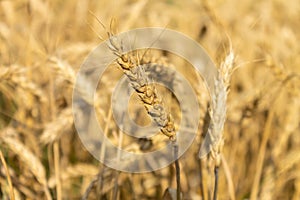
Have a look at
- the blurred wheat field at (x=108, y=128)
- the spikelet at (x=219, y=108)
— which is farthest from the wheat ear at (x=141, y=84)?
the blurred wheat field at (x=108, y=128)

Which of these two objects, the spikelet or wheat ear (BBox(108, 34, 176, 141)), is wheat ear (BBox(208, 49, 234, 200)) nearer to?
the spikelet

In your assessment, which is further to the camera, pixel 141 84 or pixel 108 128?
pixel 108 128

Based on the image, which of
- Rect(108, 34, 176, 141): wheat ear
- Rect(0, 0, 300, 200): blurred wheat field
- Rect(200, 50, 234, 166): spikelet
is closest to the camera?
Rect(108, 34, 176, 141): wheat ear

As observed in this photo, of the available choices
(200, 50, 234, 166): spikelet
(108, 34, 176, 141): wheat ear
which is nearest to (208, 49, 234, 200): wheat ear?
(200, 50, 234, 166): spikelet

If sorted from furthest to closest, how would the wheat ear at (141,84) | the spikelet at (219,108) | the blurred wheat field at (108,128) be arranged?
the blurred wheat field at (108,128), the spikelet at (219,108), the wheat ear at (141,84)

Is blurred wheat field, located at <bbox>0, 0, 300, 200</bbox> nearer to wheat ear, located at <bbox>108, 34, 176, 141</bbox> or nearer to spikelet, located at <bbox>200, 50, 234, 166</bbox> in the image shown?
spikelet, located at <bbox>200, 50, 234, 166</bbox>

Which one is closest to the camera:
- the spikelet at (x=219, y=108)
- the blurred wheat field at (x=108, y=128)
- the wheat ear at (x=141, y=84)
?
the wheat ear at (x=141, y=84)

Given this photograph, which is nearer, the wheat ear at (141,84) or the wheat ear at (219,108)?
the wheat ear at (141,84)

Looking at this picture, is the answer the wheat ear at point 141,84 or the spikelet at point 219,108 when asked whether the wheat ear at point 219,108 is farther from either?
the wheat ear at point 141,84

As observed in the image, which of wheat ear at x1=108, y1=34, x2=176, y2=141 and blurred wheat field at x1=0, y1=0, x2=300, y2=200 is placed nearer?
wheat ear at x1=108, y1=34, x2=176, y2=141

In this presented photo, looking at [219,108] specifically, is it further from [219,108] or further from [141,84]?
[141,84]

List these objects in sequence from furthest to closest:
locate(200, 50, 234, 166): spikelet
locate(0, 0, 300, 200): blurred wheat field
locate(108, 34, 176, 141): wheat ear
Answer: locate(0, 0, 300, 200): blurred wheat field, locate(200, 50, 234, 166): spikelet, locate(108, 34, 176, 141): wheat ear

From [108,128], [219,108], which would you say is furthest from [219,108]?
[108,128]

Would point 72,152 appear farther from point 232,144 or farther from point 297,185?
point 297,185
